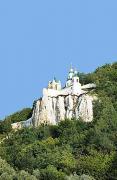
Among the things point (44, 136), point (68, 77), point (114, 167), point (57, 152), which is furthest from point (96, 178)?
point (68, 77)

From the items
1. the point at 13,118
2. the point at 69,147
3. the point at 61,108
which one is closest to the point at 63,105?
the point at 61,108

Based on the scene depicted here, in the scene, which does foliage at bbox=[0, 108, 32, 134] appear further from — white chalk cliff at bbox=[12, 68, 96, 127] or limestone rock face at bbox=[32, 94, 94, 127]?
limestone rock face at bbox=[32, 94, 94, 127]

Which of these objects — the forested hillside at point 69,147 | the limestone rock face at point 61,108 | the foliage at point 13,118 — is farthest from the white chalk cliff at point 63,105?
the foliage at point 13,118

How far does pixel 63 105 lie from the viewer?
352 ft

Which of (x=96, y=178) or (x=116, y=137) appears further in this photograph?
(x=116, y=137)

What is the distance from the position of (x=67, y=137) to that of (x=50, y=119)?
17.2ft

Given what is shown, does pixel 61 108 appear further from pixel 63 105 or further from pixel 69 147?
pixel 69 147

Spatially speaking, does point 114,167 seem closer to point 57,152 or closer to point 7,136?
point 57,152

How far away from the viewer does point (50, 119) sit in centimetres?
10694

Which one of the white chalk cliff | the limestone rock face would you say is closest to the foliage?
the white chalk cliff

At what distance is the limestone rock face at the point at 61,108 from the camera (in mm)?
105625

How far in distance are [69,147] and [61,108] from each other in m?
9.00

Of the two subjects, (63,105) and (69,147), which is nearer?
(69,147)

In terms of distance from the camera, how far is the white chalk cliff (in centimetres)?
10575
